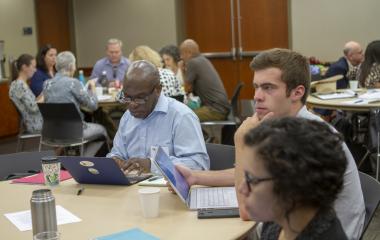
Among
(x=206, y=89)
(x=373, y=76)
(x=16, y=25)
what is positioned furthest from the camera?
(x=16, y=25)

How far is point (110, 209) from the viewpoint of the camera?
2100 mm

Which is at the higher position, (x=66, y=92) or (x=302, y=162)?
(x=302, y=162)

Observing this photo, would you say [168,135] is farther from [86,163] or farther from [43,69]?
[43,69]

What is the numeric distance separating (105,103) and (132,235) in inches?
165

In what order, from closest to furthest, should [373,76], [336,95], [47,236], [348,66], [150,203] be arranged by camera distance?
[47,236] → [150,203] → [336,95] → [373,76] → [348,66]

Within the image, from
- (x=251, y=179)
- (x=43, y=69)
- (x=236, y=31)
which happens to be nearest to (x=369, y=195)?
(x=251, y=179)

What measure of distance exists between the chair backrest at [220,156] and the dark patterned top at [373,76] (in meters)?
3.42

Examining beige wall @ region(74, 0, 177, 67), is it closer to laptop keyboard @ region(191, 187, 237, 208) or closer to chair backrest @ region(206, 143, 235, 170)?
chair backrest @ region(206, 143, 235, 170)

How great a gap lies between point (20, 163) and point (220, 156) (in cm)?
113

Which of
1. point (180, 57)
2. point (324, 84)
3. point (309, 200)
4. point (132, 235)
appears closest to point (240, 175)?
point (132, 235)

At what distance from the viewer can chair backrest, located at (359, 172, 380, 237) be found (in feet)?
6.33

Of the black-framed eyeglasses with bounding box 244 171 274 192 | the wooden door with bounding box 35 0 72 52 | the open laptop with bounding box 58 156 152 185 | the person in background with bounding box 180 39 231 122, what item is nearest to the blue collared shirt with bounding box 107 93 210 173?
the open laptop with bounding box 58 156 152 185

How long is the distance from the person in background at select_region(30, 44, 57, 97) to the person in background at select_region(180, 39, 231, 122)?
1.76m

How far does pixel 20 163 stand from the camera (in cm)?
304
